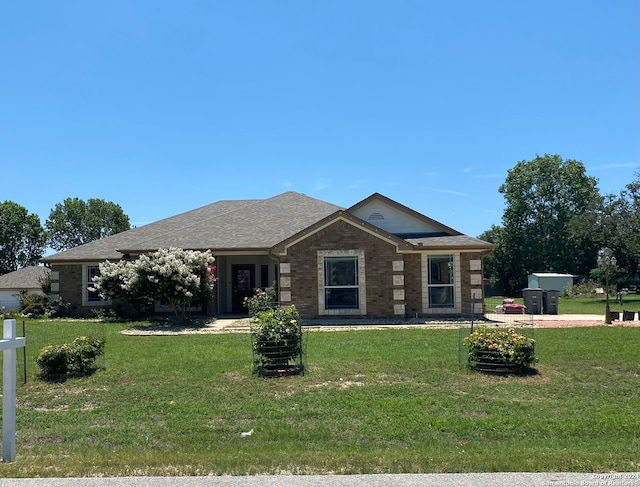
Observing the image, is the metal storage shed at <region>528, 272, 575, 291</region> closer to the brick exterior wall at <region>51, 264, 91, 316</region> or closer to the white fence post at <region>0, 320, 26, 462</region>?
the brick exterior wall at <region>51, 264, 91, 316</region>

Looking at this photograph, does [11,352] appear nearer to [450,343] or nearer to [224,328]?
[450,343]

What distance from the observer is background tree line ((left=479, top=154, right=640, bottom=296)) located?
47000 mm

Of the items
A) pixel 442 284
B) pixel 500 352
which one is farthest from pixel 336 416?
pixel 442 284

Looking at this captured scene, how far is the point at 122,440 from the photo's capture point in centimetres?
689

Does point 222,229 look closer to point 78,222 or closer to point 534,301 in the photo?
point 534,301

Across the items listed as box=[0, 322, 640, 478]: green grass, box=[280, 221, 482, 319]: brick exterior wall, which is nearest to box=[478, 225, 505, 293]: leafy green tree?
box=[280, 221, 482, 319]: brick exterior wall

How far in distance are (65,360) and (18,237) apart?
212 ft

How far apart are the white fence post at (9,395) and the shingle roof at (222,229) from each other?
1555cm

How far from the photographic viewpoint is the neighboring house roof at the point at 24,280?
147ft

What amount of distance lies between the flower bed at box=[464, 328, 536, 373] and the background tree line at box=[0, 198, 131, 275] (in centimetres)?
6715

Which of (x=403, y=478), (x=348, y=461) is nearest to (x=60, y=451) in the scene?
(x=348, y=461)

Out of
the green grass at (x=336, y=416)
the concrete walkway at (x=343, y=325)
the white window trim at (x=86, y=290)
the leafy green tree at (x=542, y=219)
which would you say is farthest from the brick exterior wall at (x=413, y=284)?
the leafy green tree at (x=542, y=219)

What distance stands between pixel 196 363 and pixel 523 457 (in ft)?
23.2

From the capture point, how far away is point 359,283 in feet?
63.9
